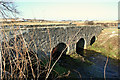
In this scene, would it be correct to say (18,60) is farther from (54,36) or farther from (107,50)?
(107,50)

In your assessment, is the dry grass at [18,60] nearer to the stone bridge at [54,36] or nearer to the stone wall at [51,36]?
the stone bridge at [54,36]

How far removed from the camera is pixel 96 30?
18000 millimetres

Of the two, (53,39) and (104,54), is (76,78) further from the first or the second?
(104,54)

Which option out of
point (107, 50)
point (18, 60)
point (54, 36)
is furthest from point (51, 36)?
point (107, 50)

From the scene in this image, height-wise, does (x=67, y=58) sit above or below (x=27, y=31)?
below

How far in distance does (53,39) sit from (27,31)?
3.34 m

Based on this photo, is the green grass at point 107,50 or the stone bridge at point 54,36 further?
the green grass at point 107,50

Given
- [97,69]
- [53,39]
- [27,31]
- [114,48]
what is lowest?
[97,69]

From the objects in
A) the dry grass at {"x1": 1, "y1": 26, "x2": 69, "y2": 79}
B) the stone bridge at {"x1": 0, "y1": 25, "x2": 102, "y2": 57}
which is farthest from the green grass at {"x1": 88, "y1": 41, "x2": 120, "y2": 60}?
the dry grass at {"x1": 1, "y1": 26, "x2": 69, "y2": 79}

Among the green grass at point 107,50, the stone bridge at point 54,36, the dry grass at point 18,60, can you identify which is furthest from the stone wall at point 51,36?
the dry grass at point 18,60

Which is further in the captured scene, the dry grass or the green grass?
the green grass

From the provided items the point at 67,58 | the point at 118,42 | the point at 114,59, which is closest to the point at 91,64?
the point at 67,58

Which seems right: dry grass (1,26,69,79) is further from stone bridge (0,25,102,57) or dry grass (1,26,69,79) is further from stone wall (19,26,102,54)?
stone wall (19,26,102,54)

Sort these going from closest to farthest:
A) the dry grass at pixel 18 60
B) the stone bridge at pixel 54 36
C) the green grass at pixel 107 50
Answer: the dry grass at pixel 18 60 < the stone bridge at pixel 54 36 < the green grass at pixel 107 50
